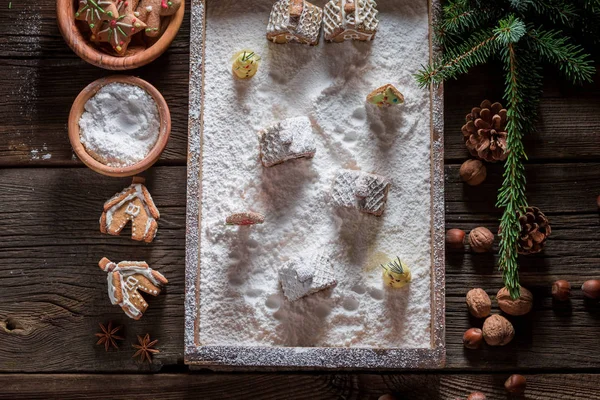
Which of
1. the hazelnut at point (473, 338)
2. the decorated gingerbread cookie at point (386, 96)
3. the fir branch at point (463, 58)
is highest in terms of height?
the fir branch at point (463, 58)

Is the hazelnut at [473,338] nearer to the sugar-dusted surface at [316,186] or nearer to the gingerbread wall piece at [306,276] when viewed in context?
the sugar-dusted surface at [316,186]

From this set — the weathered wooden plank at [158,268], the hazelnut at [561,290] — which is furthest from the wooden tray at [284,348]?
the hazelnut at [561,290]

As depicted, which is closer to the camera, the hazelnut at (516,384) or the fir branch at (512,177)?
the fir branch at (512,177)

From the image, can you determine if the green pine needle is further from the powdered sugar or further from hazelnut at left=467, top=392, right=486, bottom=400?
the powdered sugar

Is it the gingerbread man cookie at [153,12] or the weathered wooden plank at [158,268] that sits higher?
the gingerbread man cookie at [153,12]

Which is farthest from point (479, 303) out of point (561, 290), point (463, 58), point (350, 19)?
point (350, 19)

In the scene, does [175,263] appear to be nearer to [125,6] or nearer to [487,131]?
[125,6]

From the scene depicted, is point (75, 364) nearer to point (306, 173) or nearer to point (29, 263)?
point (29, 263)
